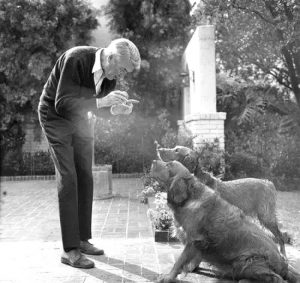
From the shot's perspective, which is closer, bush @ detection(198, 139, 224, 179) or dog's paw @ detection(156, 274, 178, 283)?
dog's paw @ detection(156, 274, 178, 283)

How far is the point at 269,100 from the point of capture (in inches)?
494

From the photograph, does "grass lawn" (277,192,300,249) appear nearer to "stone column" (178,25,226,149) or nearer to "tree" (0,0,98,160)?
"stone column" (178,25,226,149)

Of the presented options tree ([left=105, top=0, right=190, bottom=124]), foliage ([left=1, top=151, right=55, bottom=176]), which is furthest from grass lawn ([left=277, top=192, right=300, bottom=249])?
foliage ([left=1, top=151, right=55, bottom=176])

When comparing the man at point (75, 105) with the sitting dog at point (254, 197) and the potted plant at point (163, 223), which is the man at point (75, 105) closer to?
the potted plant at point (163, 223)

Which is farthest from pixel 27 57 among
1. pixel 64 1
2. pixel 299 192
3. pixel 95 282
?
pixel 95 282

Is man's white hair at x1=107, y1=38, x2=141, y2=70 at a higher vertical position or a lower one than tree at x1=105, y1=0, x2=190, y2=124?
lower

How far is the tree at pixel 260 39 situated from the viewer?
365 inches

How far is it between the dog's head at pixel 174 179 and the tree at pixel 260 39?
6.63m

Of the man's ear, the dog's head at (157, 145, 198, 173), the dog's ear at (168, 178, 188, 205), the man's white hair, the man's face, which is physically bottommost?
the dog's ear at (168, 178, 188, 205)

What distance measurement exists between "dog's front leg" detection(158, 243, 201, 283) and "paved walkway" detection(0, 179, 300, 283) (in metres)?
0.21

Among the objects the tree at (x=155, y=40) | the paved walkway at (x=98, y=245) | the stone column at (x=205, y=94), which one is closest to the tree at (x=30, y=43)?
the tree at (x=155, y=40)

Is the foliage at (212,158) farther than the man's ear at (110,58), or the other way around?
the foliage at (212,158)

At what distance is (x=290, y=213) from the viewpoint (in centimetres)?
673

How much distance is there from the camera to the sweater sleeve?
376cm
